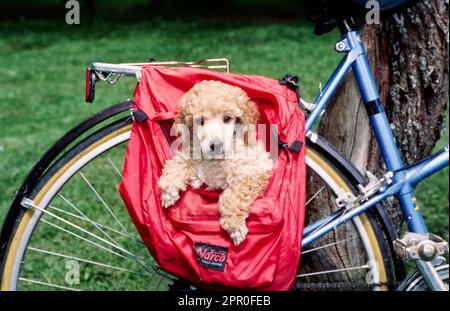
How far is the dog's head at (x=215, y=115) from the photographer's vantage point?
1726 millimetres

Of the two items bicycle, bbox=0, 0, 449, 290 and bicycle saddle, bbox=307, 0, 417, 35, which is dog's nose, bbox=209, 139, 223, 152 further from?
bicycle saddle, bbox=307, 0, 417, 35

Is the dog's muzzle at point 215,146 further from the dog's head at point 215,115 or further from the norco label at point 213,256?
the norco label at point 213,256

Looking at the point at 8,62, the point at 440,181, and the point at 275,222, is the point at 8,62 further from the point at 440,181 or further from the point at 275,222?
the point at 275,222

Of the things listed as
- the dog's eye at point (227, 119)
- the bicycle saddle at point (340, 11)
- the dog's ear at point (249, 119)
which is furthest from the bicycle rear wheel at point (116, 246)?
the bicycle saddle at point (340, 11)

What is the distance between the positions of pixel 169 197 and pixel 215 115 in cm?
31

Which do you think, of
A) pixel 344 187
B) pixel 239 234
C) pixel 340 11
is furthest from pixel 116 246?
pixel 340 11

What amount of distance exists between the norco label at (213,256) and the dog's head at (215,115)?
0.30 m

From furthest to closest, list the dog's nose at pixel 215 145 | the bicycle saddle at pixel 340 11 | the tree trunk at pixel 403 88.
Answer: the tree trunk at pixel 403 88
the bicycle saddle at pixel 340 11
the dog's nose at pixel 215 145

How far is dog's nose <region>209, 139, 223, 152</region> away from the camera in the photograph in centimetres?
171

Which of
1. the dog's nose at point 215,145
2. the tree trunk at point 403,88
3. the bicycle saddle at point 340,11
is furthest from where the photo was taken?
the tree trunk at point 403,88

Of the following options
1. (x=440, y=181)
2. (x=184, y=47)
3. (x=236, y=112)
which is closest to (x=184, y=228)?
(x=236, y=112)

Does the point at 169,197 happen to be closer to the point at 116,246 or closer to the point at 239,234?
the point at 239,234

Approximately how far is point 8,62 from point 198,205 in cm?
793

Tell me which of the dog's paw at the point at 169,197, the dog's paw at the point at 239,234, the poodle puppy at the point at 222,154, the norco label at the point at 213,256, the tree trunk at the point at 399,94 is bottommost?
the norco label at the point at 213,256
